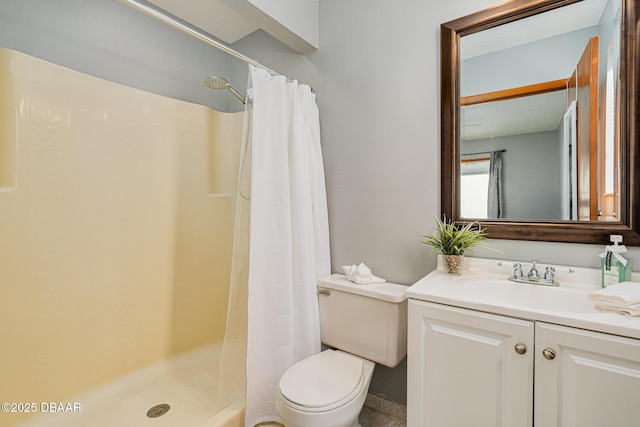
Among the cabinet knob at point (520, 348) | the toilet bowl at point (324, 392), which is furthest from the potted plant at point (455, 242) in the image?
the toilet bowl at point (324, 392)

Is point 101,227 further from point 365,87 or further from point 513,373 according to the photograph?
point 513,373

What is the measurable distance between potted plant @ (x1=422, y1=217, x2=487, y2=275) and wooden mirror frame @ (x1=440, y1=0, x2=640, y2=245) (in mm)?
58

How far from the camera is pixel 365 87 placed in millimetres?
1702

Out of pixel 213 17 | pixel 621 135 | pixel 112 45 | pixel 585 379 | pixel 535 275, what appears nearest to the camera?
pixel 585 379

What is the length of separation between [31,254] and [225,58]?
6.27ft

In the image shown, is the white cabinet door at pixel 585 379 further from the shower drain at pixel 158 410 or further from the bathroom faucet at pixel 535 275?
the shower drain at pixel 158 410

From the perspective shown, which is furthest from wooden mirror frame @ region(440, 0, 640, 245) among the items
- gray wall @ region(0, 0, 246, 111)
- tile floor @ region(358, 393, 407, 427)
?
gray wall @ region(0, 0, 246, 111)

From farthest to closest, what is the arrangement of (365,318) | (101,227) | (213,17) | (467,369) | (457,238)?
(213,17) < (101,227) < (365,318) < (457,238) < (467,369)

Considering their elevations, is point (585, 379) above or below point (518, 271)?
below

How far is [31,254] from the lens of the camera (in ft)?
4.62

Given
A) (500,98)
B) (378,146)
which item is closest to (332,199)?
(378,146)

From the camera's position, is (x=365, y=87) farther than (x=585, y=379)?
Yes

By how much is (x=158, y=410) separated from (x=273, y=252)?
1.00 metres

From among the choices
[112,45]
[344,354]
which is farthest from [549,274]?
[112,45]
